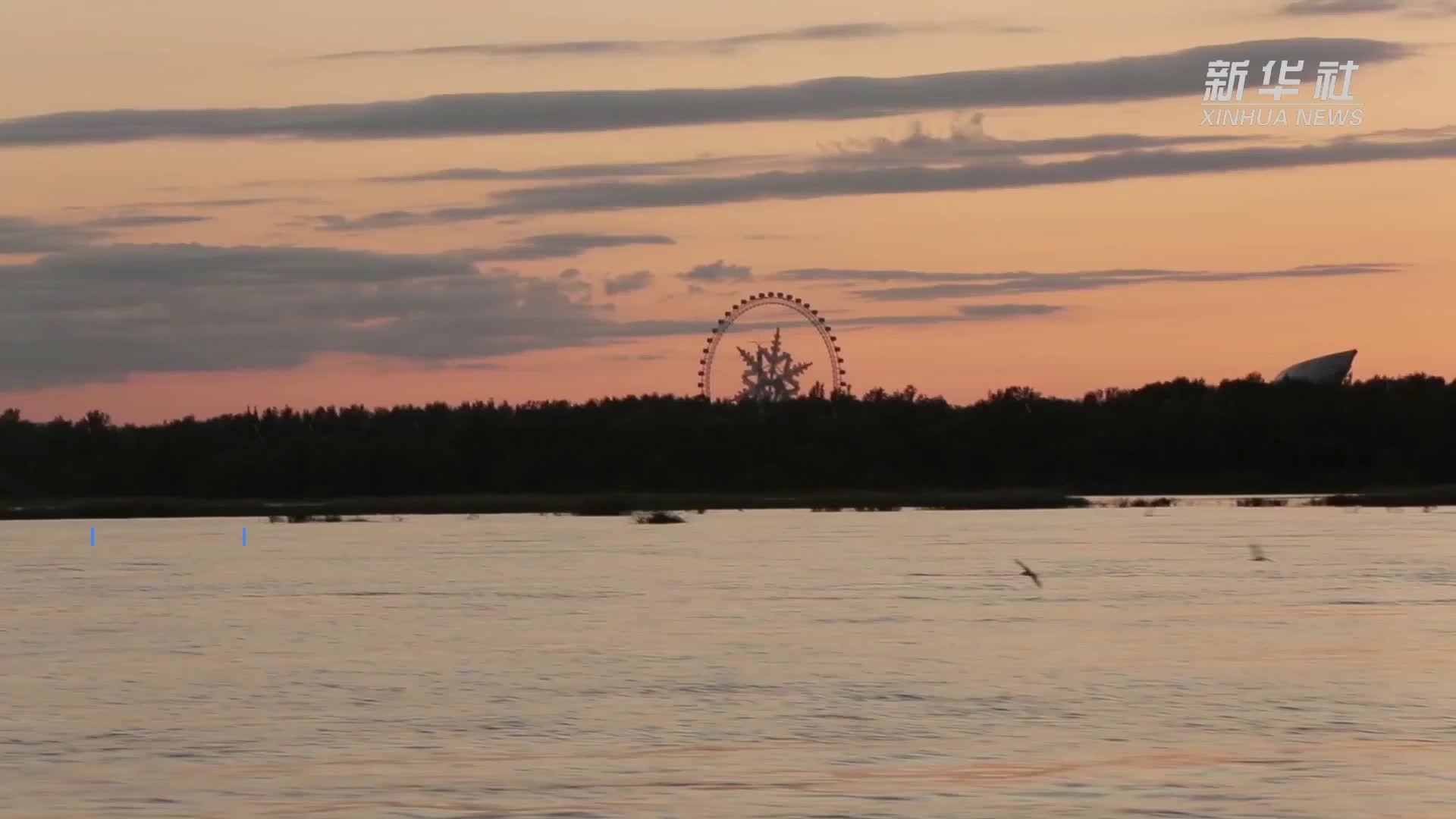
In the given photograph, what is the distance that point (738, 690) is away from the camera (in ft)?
129

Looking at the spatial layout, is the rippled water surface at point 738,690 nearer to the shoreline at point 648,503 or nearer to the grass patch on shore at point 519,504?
the shoreline at point 648,503

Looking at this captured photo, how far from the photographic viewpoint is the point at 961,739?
3272 cm

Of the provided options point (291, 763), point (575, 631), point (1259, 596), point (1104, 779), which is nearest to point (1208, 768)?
point (1104, 779)

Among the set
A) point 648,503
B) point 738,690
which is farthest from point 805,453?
point 738,690

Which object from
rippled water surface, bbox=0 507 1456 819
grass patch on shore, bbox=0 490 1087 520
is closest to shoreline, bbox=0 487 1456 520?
grass patch on shore, bbox=0 490 1087 520

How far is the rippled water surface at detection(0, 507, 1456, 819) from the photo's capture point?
92.9 ft

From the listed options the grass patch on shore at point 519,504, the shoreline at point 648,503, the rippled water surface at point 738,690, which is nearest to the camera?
the rippled water surface at point 738,690

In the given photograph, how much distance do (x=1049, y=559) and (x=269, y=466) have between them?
10924cm

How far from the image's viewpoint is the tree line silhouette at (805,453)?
18212 centimetres

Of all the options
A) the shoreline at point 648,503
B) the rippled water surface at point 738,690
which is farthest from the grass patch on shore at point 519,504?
the rippled water surface at point 738,690

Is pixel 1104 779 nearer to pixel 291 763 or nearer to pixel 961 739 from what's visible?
pixel 961 739

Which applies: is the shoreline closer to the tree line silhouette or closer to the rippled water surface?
the tree line silhouette

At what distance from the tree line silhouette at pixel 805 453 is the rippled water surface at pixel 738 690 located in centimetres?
10180

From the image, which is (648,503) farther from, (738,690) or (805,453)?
(738,690)
